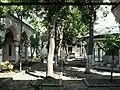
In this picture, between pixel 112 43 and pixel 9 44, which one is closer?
pixel 112 43

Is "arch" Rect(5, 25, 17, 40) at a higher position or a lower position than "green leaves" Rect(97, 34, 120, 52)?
higher

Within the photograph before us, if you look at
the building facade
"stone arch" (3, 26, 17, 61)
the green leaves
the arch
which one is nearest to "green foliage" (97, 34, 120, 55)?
the green leaves

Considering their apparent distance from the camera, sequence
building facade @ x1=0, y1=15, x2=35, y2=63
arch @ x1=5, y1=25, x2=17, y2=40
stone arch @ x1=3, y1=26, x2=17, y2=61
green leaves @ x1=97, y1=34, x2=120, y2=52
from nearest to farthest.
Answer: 1. green leaves @ x1=97, y1=34, x2=120, y2=52
2. building facade @ x1=0, y1=15, x2=35, y2=63
3. arch @ x1=5, y1=25, x2=17, y2=40
4. stone arch @ x1=3, y1=26, x2=17, y2=61

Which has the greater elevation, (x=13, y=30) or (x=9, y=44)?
(x=13, y=30)

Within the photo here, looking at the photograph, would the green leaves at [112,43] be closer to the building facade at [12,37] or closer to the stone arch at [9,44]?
the building facade at [12,37]

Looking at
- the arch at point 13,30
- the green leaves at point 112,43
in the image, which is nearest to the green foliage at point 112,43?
the green leaves at point 112,43

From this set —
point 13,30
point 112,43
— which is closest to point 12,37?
point 13,30

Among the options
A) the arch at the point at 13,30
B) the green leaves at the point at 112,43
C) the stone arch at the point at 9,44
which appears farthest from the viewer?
the stone arch at the point at 9,44

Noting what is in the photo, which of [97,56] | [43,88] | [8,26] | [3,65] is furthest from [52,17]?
[97,56]

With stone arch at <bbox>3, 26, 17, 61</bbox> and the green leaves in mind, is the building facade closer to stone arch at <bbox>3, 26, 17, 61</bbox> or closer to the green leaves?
stone arch at <bbox>3, 26, 17, 61</bbox>

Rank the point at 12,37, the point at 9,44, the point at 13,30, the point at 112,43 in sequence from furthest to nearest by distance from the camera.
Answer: the point at 9,44 → the point at 12,37 → the point at 13,30 → the point at 112,43

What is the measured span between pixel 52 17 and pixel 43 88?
243 inches

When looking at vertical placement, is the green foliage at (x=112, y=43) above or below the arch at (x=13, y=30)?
below

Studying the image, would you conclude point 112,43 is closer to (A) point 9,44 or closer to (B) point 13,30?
(B) point 13,30
